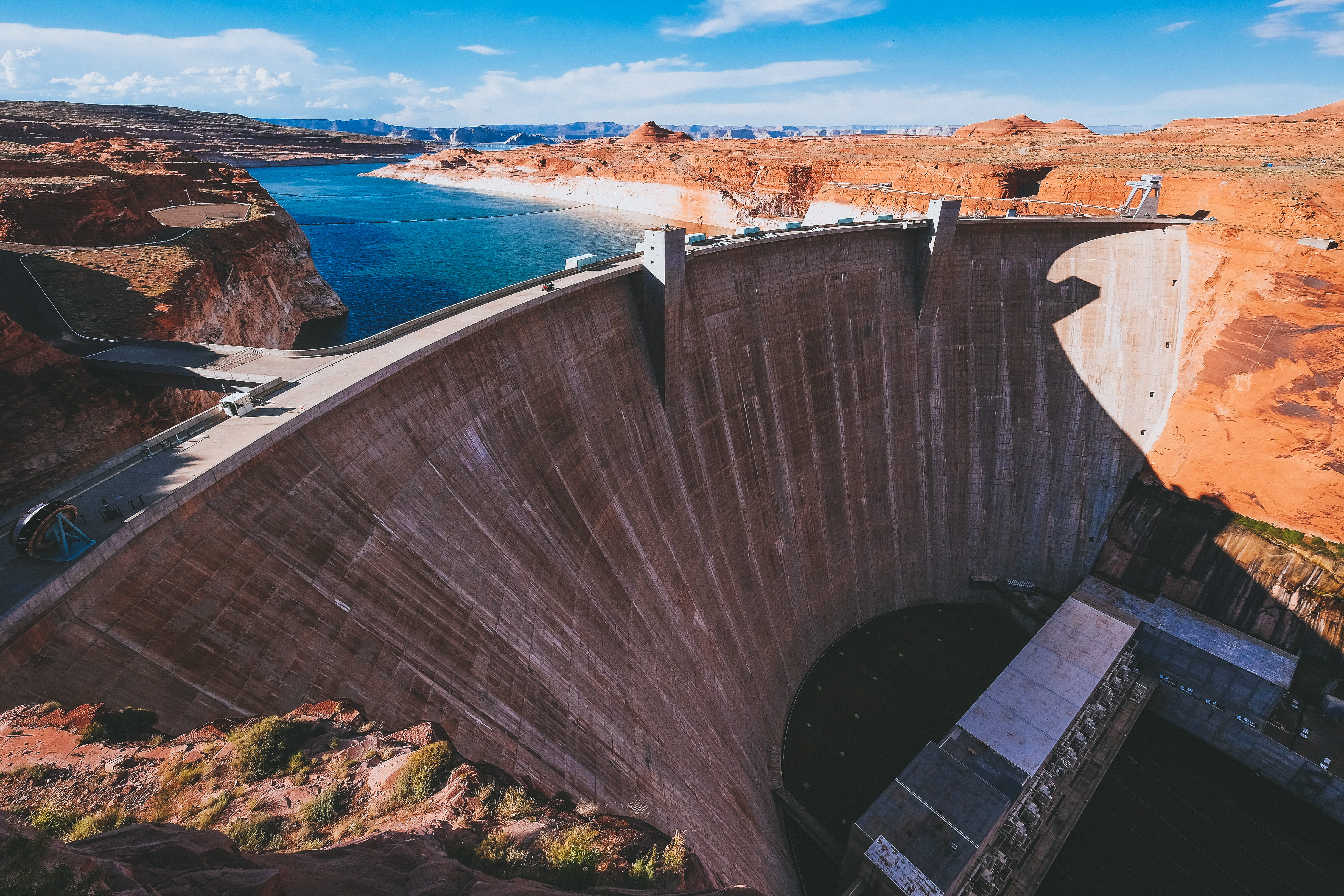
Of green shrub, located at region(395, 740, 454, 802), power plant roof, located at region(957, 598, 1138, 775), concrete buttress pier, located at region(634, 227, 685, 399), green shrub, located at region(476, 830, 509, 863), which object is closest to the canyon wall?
power plant roof, located at region(957, 598, 1138, 775)

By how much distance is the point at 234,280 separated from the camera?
118 feet

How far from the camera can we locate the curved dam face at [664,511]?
1060 cm

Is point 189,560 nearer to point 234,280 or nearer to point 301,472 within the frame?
point 301,472

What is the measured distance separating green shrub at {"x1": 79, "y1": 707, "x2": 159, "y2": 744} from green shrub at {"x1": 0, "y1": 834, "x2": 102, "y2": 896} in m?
4.17

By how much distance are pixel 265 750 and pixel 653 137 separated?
7083 inches

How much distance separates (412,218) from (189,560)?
102 m

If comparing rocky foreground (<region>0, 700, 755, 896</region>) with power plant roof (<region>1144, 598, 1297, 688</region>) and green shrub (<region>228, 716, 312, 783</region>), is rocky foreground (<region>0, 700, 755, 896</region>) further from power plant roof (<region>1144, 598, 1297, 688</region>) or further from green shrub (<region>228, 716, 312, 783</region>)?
power plant roof (<region>1144, 598, 1297, 688</region>)

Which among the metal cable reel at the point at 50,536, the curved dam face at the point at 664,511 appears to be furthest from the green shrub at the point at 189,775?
the metal cable reel at the point at 50,536

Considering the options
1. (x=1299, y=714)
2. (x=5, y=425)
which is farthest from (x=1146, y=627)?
(x=5, y=425)

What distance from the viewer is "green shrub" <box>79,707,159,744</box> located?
7.57 metres

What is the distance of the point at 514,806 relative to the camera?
7.61 meters

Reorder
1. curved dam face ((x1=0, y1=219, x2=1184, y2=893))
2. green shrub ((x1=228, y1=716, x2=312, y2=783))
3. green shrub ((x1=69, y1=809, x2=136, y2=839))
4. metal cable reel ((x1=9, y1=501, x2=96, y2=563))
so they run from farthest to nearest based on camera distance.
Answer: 1. curved dam face ((x1=0, y1=219, x2=1184, y2=893))
2. metal cable reel ((x1=9, y1=501, x2=96, y2=563))
3. green shrub ((x1=228, y1=716, x2=312, y2=783))
4. green shrub ((x1=69, y1=809, x2=136, y2=839))

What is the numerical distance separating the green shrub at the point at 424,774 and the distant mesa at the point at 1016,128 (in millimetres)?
129575

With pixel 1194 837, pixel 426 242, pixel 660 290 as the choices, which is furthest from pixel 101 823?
pixel 426 242
